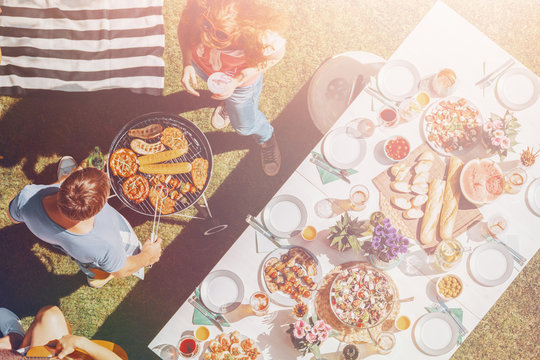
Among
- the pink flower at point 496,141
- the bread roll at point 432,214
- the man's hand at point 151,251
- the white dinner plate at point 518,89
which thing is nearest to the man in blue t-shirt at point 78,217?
the man's hand at point 151,251

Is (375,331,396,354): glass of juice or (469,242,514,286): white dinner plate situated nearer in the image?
(375,331,396,354): glass of juice

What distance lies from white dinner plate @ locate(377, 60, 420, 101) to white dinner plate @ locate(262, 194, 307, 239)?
1222 millimetres

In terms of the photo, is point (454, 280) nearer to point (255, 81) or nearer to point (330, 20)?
point (255, 81)

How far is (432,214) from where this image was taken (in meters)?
3.33

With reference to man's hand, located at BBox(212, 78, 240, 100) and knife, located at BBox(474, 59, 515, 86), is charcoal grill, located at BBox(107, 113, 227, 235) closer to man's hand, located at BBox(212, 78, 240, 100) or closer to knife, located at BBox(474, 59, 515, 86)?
man's hand, located at BBox(212, 78, 240, 100)

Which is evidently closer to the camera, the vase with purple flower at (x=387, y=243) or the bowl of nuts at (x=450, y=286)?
the vase with purple flower at (x=387, y=243)

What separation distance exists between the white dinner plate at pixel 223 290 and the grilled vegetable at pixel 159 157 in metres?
1.17

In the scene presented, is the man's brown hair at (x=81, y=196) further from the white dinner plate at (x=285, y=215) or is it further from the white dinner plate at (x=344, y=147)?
the white dinner plate at (x=344, y=147)

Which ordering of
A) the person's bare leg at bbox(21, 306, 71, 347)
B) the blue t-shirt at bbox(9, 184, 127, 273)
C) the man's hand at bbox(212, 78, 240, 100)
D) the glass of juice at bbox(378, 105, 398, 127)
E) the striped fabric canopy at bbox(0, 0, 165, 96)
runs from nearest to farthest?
the blue t-shirt at bbox(9, 184, 127, 273) → the glass of juice at bbox(378, 105, 398, 127) → the person's bare leg at bbox(21, 306, 71, 347) → the man's hand at bbox(212, 78, 240, 100) → the striped fabric canopy at bbox(0, 0, 165, 96)

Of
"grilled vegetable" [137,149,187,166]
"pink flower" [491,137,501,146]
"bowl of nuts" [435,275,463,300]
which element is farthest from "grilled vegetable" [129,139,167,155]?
"pink flower" [491,137,501,146]

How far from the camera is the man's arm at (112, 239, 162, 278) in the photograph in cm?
337

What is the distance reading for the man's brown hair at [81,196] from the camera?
2697mm

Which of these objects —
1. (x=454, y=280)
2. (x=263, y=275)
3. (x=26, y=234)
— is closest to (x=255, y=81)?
(x=263, y=275)

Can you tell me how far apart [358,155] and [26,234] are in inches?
148
